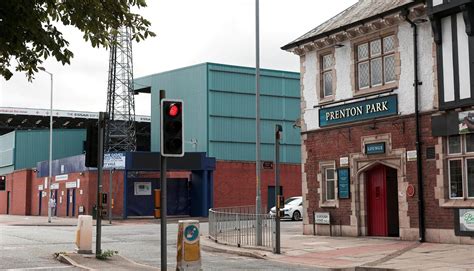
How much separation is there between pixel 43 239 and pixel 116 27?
1590 cm

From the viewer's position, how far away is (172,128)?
11.6 meters

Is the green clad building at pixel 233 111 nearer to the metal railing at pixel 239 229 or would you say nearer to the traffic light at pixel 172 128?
the metal railing at pixel 239 229

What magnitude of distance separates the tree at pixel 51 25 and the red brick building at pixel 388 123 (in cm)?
1189

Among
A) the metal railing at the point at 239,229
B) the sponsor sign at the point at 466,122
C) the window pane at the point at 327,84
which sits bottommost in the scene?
the metal railing at the point at 239,229

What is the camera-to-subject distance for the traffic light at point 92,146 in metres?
16.5

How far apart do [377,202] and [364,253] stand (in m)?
5.17

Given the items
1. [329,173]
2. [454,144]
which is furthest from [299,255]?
[329,173]

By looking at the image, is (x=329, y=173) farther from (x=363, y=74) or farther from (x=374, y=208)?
(x=363, y=74)

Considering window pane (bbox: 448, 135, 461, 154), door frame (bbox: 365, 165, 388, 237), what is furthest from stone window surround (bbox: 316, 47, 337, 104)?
window pane (bbox: 448, 135, 461, 154)

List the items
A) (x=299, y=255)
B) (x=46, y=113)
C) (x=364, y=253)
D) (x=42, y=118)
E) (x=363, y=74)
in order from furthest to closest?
(x=42, y=118)
(x=46, y=113)
(x=363, y=74)
(x=299, y=255)
(x=364, y=253)

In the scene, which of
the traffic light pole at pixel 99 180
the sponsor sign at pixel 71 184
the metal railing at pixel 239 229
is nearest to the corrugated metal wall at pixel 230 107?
the sponsor sign at pixel 71 184

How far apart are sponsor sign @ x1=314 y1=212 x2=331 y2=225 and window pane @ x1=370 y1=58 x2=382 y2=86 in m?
5.09

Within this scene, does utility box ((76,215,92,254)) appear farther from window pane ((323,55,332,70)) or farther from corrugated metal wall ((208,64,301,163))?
corrugated metal wall ((208,64,301,163))

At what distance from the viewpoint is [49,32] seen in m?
8.84
